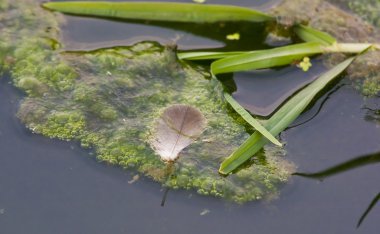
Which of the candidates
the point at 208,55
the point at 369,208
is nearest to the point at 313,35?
the point at 208,55

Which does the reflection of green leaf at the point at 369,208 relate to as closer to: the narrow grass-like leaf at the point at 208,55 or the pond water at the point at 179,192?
the pond water at the point at 179,192

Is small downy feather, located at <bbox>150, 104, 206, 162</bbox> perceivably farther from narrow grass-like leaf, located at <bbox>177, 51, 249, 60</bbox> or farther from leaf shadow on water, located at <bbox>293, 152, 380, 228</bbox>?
leaf shadow on water, located at <bbox>293, 152, 380, 228</bbox>

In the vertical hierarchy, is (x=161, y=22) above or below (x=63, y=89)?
above

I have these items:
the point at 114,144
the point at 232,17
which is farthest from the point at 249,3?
the point at 114,144

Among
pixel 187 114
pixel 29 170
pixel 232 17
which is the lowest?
pixel 29 170

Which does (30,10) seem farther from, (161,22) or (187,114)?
(187,114)

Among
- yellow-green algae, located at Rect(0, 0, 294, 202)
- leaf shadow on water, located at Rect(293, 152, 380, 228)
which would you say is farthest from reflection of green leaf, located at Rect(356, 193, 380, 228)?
yellow-green algae, located at Rect(0, 0, 294, 202)

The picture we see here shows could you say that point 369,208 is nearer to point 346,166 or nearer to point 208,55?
point 346,166

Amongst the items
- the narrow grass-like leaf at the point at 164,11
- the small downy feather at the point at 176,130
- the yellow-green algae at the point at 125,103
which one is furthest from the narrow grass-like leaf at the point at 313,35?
the small downy feather at the point at 176,130
